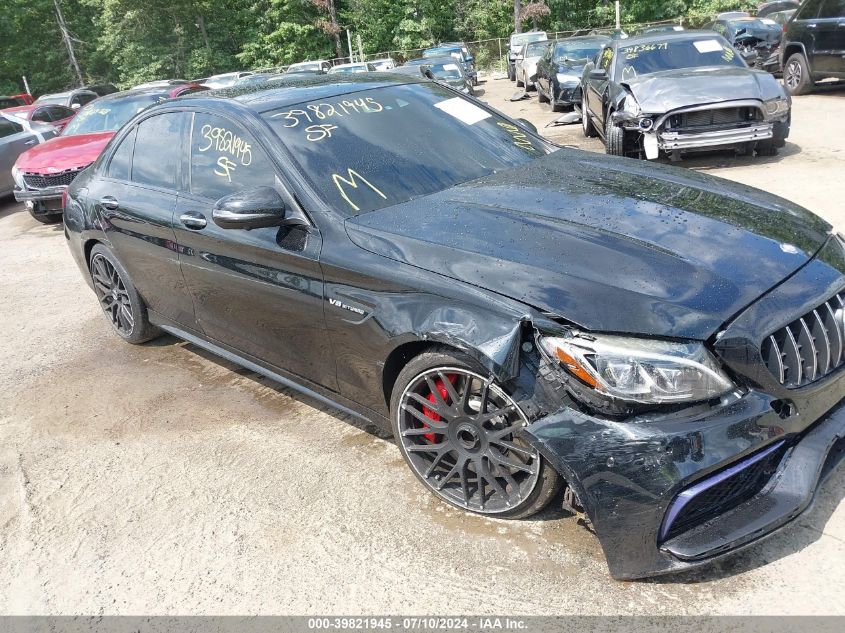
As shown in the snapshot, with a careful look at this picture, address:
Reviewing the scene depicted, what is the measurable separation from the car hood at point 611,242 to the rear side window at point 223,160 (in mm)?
685

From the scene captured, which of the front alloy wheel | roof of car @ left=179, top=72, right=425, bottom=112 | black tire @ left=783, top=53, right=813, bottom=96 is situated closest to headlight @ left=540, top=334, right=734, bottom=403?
the front alloy wheel

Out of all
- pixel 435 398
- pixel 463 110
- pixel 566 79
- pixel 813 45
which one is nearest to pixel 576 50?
pixel 566 79

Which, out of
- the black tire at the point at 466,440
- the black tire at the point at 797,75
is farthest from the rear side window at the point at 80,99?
the black tire at the point at 466,440

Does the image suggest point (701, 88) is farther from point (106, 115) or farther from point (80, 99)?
point (80, 99)

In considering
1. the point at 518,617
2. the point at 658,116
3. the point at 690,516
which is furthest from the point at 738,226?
the point at 658,116

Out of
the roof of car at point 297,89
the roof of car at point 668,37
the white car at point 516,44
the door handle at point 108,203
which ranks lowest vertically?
the white car at point 516,44

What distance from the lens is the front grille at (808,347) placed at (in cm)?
237

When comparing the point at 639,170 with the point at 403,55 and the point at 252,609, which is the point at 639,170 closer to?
the point at 252,609

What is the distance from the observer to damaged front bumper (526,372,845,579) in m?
2.26

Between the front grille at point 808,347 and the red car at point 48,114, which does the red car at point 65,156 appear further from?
the front grille at point 808,347

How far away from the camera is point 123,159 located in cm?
470

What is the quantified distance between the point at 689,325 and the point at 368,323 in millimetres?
→ 1260

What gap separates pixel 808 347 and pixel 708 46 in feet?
25.2

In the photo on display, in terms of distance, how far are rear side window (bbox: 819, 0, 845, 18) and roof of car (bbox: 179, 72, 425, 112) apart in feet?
33.9
